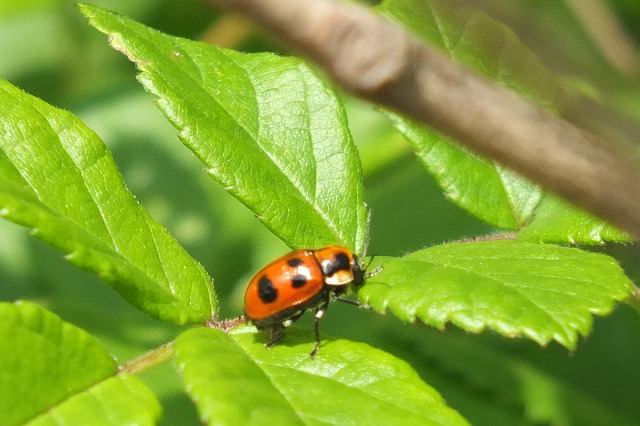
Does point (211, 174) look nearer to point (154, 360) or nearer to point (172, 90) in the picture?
point (172, 90)

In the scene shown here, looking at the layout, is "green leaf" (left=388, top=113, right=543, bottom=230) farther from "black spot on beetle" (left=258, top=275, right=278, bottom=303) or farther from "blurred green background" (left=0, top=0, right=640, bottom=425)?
"black spot on beetle" (left=258, top=275, right=278, bottom=303)

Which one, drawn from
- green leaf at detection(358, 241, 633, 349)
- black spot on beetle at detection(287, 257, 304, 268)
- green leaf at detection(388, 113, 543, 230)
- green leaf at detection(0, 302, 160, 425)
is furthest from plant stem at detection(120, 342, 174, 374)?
green leaf at detection(388, 113, 543, 230)

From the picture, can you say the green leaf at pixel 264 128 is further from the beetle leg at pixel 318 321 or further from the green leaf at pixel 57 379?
the green leaf at pixel 57 379

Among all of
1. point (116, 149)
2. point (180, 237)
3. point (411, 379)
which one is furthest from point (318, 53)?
point (116, 149)

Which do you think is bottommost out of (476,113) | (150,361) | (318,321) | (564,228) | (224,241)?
(224,241)

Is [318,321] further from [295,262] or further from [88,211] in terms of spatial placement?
[88,211]

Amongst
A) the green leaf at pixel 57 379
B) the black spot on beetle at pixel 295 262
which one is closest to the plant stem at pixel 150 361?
the green leaf at pixel 57 379

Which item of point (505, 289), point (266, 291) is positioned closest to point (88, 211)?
point (266, 291)

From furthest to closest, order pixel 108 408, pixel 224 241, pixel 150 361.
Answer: pixel 224 241 → pixel 150 361 → pixel 108 408
